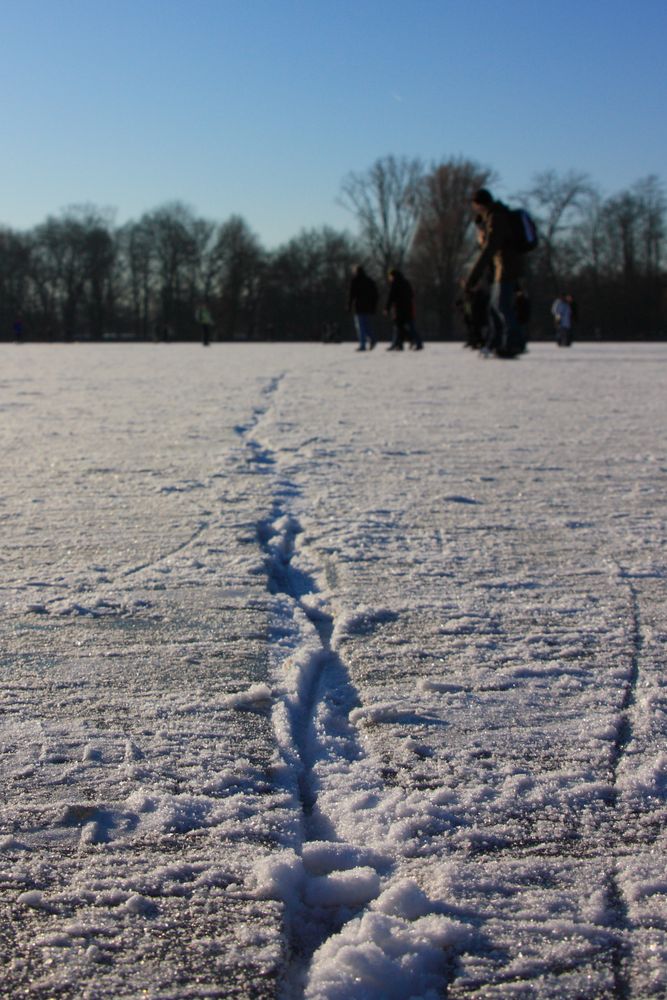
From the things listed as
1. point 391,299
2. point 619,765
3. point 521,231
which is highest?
point 521,231

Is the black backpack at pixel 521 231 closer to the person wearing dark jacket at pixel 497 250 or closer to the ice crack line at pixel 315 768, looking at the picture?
the person wearing dark jacket at pixel 497 250

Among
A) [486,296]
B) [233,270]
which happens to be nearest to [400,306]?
[486,296]

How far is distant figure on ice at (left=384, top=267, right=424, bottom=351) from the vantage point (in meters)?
16.9

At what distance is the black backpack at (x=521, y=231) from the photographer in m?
10.7

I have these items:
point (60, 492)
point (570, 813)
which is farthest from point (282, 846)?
point (60, 492)

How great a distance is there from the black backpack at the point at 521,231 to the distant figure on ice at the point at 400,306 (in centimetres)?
582

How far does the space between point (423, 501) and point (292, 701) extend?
1862 millimetres

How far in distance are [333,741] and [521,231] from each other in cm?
992

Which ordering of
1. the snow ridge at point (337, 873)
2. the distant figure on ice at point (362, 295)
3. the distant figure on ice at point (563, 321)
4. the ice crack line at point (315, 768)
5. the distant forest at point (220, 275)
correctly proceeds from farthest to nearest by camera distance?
the distant forest at point (220, 275)
the distant figure on ice at point (563, 321)
the distant figure on ice at point (362, 295)
the ice crack line at point (315, 768)
the snow ridge at point (337, 873)

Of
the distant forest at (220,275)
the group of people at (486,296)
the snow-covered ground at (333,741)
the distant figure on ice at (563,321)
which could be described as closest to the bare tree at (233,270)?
the distant forest at (220,275)

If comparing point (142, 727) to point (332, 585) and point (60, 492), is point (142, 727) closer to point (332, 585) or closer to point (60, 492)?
point (332, 585)

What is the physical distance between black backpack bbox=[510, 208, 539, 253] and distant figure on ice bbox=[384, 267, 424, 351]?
582cm

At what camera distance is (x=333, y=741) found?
4.98 ft

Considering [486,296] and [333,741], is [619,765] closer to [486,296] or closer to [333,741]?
[333,741]
